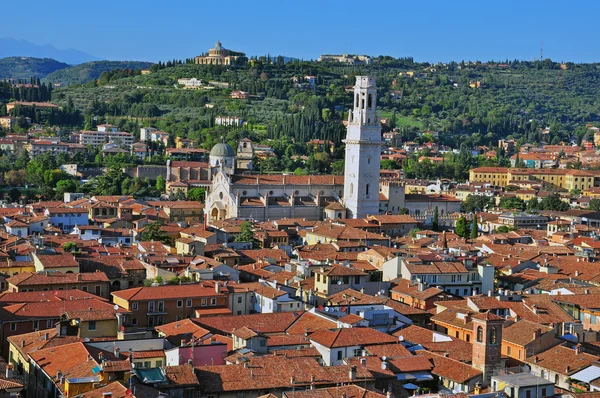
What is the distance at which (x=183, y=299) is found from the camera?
2698 centimetres

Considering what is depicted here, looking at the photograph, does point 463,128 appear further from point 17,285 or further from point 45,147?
point 17,285

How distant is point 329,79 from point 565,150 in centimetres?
4077

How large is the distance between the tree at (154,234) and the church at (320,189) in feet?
35.1

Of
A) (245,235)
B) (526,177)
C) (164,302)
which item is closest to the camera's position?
(164,302)

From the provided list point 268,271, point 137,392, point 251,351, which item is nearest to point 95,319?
point 251,351

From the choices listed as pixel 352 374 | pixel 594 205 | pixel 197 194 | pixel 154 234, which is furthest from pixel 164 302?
pixel 594 205

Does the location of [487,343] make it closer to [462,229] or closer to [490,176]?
[462,229]

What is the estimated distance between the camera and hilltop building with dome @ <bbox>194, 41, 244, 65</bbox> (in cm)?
14500

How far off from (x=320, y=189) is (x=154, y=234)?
16858 mm

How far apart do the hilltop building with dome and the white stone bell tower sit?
88541 millimetres

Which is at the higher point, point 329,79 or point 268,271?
point 329,79

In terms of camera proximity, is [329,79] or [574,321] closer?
[574,321]

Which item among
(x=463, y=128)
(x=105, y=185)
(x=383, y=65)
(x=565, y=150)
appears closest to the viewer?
(x=105, y=185)

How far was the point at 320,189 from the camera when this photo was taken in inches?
2293
